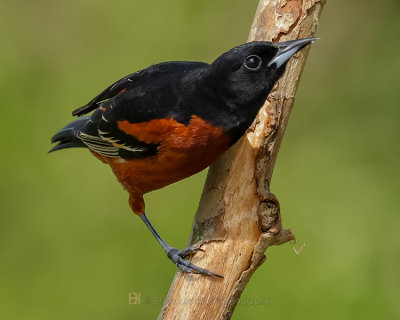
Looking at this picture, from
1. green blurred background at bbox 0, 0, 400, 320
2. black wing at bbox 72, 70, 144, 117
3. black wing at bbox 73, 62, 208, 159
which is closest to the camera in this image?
black wing at bbox 73, 62, 208, 159

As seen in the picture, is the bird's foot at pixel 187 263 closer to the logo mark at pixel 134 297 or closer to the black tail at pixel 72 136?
the black tail at pixel 72 136

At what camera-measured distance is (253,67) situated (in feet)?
11.5

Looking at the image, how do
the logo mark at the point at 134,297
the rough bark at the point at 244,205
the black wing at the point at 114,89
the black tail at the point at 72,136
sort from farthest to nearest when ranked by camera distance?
the logo mark at the point at 134,297, the black tail at the point at 72,136, the black wing at the point at 114,89, the rough bark at the point at 244,205

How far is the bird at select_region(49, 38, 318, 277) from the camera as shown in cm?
352

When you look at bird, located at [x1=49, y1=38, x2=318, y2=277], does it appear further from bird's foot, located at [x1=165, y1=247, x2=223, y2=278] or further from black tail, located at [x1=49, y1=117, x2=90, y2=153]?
black tail, located at [x1=49, y1=117, x2=90, y2=153]

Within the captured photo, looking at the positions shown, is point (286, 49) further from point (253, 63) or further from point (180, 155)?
point (180, 155)

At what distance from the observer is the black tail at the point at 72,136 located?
4.35 metres

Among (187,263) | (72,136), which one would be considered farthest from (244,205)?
(72,136)

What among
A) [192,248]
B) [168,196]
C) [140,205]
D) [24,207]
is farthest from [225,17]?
[192,248]

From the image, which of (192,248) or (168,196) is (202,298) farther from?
(168,196)

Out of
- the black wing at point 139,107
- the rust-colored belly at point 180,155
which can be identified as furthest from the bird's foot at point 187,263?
the black wing at point 139,107

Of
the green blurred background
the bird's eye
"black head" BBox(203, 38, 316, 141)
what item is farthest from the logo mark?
the bird's eye

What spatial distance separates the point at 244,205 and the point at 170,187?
8.46 ft

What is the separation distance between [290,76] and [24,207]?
3.10 meters
